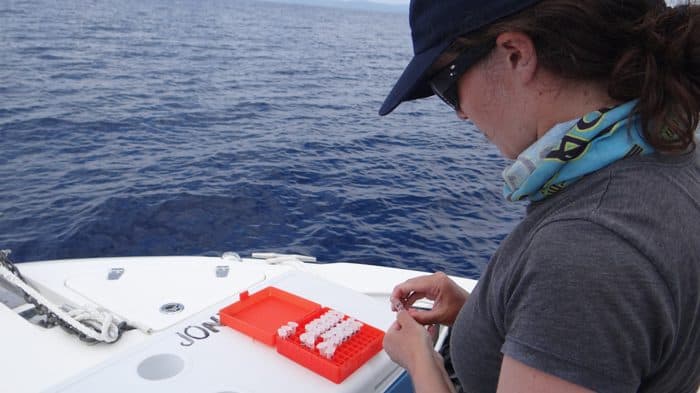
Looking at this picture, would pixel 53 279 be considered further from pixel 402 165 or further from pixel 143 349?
pixel 402 165

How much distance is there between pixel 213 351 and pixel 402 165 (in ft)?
24.2

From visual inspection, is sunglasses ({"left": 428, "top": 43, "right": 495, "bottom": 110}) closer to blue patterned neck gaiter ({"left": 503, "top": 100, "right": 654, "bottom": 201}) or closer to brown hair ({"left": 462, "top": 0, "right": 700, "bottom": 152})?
brown hair ({"left": 462, "top": 0, "right": 700, "bottom": 152})

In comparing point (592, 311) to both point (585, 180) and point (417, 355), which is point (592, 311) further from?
point (417, 355)

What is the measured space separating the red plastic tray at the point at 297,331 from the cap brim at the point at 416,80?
0.88 m

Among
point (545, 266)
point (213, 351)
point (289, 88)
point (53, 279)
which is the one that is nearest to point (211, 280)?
point (53, 279)

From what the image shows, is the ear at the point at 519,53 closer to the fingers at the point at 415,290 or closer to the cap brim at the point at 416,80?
the cap brim at the point at 416,80

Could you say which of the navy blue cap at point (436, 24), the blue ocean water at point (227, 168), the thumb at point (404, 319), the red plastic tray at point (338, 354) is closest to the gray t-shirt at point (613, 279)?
the navy blue cap at point (436, 24)

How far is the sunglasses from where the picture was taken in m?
0.91

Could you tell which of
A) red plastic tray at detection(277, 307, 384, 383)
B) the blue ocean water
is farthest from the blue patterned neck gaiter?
the blue ocean water

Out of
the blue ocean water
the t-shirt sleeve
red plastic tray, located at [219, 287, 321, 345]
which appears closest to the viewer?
the t-shirt sleeve

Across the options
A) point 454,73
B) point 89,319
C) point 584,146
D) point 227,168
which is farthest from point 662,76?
point 227,168

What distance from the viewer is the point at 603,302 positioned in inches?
27.6

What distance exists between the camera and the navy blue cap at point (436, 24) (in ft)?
2.77

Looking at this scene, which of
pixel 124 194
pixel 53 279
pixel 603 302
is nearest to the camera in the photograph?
pixel 603 302
